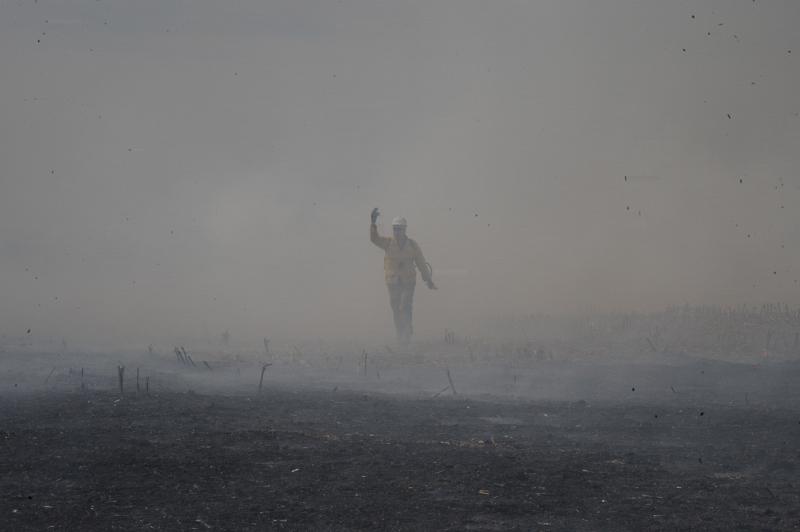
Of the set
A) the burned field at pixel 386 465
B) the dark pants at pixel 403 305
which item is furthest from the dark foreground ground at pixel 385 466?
the dark pants at pixel 403 305

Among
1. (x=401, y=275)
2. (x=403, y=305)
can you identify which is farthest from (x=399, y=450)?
(x=401, y=275)

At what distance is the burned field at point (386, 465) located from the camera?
630 centimetres

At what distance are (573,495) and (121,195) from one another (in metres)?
39.4

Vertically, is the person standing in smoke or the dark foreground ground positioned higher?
the person standing in smoke

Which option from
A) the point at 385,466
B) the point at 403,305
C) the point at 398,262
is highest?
the point at 398,262

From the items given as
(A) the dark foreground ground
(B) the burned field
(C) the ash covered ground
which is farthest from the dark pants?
(A) the dark foreground ground

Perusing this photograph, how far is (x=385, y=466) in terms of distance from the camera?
7602mm

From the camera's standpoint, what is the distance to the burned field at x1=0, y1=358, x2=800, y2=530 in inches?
248

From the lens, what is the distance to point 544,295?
3033 centimetres

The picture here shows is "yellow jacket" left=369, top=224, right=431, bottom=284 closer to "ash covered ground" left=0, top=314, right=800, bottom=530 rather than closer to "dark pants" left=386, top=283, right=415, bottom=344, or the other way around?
"dark pants" left=386, top=283, right=415, bottom=344

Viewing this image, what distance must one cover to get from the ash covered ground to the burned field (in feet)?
0.07

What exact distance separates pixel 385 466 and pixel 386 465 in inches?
1.1

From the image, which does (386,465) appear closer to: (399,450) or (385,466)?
(385,466)

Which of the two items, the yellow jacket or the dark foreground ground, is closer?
the dark foreground ground
